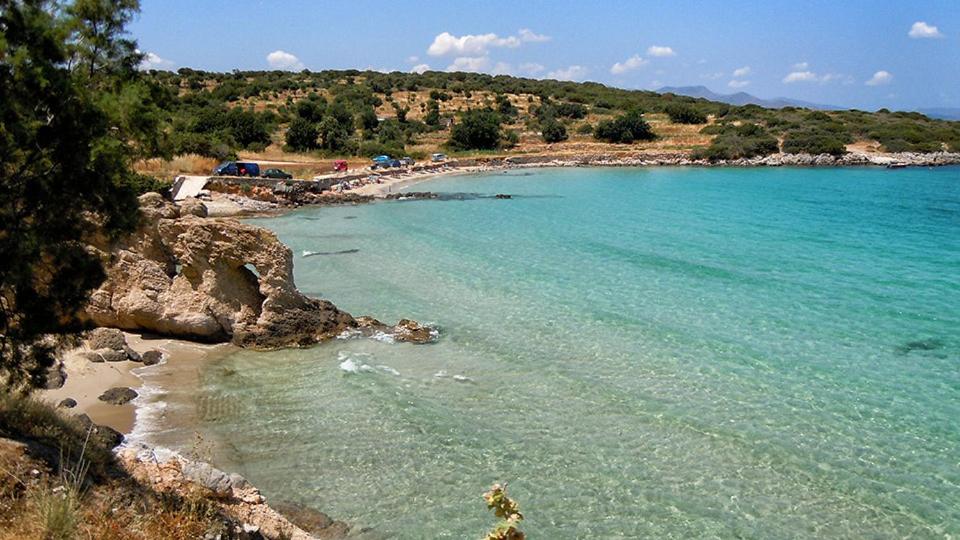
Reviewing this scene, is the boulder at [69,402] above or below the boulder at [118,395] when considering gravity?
above

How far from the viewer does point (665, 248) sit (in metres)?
32.1

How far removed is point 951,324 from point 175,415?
20275 mm

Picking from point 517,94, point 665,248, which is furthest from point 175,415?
point 517,94

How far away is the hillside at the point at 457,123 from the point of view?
2904 inches

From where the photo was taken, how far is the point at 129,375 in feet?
51.7

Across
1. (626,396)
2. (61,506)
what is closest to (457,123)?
(626,396)

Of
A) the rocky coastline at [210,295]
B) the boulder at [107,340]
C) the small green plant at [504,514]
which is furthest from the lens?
the rocky coastline at [210,295]

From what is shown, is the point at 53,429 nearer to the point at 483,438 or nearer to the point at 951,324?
the point at 483,438

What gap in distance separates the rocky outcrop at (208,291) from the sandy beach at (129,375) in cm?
56

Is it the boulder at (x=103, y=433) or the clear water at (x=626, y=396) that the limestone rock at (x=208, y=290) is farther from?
the boulder at (x=103, y=433)

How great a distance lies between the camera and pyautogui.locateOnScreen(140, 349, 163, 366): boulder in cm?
1672

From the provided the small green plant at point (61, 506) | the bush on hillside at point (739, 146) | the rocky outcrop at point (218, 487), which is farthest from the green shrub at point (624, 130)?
the small green plant at point (61, 506)

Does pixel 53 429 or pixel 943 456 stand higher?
pixel 53 429

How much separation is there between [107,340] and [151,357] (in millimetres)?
1112
